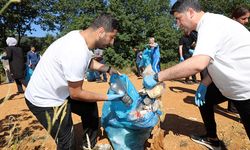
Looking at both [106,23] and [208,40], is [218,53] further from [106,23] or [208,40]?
[106,23]

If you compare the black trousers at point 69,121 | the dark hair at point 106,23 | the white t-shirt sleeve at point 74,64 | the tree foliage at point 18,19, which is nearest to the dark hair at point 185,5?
the dark hair at point 106,23

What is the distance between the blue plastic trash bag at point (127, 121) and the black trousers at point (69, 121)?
0.20 meters

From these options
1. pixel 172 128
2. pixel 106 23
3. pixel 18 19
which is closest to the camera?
pixel 106 23

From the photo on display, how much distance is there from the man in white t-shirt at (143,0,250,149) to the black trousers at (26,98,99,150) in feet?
2.71

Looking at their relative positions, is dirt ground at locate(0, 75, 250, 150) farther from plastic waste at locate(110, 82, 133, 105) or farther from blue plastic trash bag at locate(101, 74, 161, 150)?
plastic waste at locate(110, 82, 133, 105)

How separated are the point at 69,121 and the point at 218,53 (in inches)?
54.8

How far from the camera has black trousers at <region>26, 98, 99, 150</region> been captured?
2768 mm

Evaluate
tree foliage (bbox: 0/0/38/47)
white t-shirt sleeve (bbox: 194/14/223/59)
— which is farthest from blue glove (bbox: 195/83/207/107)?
tree foliage (bbox: 0/0/38/47)

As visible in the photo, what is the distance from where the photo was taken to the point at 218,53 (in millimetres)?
2475

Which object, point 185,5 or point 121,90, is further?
point 121,90

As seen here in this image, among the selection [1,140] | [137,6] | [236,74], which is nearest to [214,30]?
[236,74]

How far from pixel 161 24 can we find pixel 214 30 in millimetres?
26397

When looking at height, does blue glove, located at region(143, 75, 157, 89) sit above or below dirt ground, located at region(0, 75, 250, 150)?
above

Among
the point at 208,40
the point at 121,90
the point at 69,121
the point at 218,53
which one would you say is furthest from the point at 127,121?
the point at 208,40
